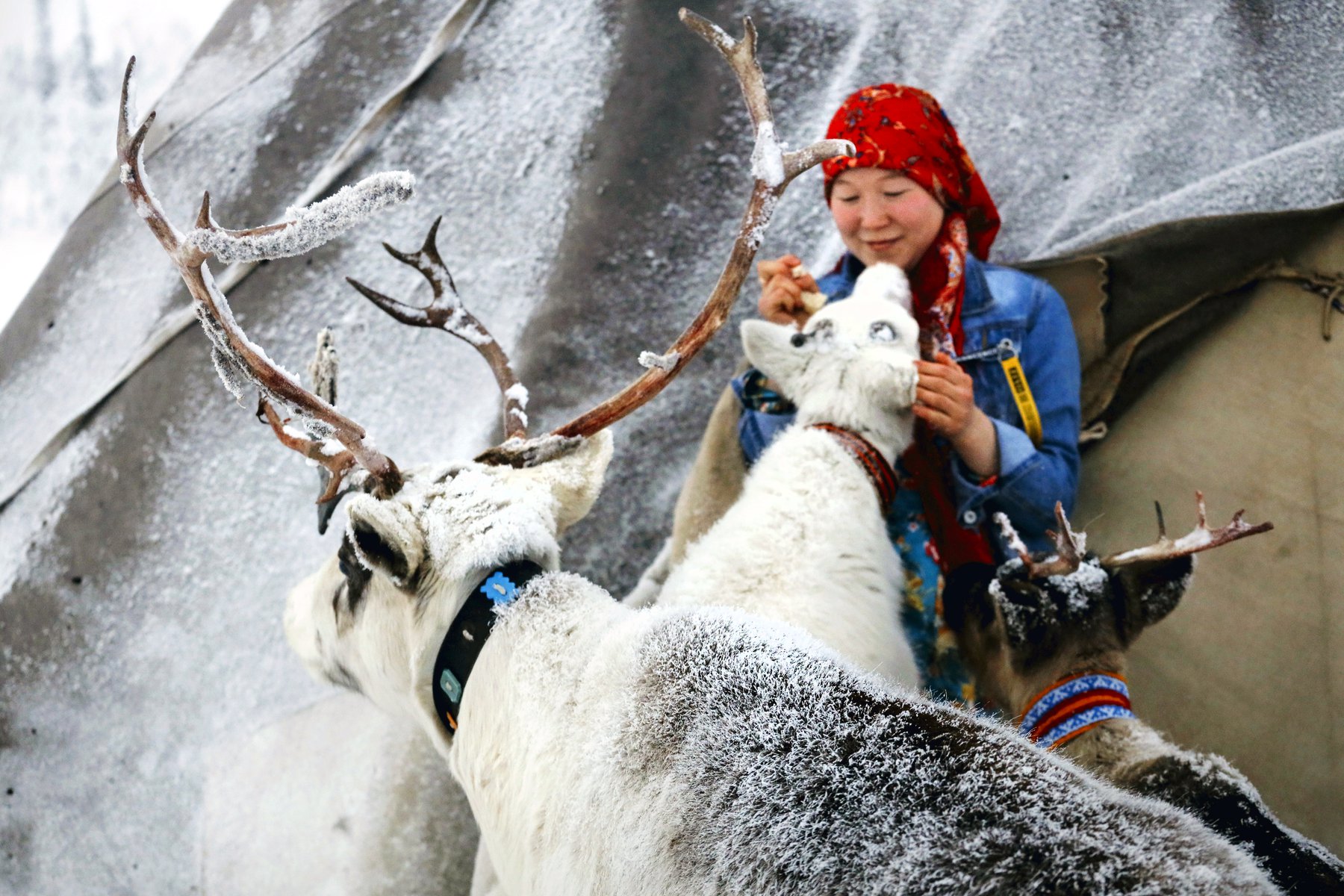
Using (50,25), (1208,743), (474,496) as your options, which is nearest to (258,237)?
(474,496)

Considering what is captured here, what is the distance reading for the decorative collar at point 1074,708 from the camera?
1.27 metres

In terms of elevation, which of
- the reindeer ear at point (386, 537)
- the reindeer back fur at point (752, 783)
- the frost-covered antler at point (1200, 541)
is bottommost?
the frost-covered antler at point (1200, 541)

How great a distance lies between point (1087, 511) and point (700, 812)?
4.24ft

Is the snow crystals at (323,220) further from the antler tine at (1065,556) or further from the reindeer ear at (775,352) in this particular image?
the antler tine at (1065,556)

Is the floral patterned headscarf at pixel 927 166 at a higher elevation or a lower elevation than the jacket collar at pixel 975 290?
higher

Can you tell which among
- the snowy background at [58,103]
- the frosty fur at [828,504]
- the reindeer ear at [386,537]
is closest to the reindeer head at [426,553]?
the reindeer ear at [386,537]

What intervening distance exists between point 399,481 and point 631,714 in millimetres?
406

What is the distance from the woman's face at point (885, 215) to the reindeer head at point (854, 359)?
8 centimetres

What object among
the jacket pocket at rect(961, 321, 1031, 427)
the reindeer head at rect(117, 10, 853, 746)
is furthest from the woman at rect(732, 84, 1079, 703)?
the reindeer head at rect(117, 10, 853, 746)

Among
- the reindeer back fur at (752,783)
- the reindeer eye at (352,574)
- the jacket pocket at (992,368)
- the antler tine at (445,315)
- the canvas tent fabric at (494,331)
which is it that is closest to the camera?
the reindeer back fur at (752,783)

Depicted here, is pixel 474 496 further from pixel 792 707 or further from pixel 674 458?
pixel 674 458

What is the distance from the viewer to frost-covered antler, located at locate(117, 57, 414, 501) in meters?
A: 0.96

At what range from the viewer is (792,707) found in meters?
0.89

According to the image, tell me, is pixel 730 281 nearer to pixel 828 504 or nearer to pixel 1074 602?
pixel 828 504
